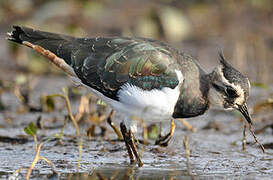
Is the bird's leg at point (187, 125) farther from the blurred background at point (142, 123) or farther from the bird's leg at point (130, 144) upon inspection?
the bird's leg at point (130, 144)

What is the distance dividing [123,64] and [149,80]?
35 cm

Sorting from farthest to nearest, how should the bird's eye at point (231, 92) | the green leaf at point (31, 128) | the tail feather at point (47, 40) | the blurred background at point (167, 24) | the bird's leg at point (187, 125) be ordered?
the blurred background at point (167, 24), the bird's leg at point (187, 125), the tail feather at point (47, 40), the bird's eye at point (231, 92), the green leaf at point (31, 128)

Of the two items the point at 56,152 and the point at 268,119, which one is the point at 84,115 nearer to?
the point at 56,152

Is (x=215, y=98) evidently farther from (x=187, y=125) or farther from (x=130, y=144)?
(x=187, y=125)

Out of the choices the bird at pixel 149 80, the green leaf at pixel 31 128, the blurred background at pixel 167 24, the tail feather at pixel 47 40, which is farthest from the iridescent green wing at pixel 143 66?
the blurred background at pixel 167 24

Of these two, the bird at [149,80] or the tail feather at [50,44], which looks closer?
the bird at [149,80]

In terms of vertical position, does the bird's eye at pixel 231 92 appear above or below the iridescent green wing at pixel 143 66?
below

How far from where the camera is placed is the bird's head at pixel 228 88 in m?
6.46

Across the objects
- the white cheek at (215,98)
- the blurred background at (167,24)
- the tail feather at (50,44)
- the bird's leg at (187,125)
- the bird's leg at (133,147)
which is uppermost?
the blurred background at (167,24)

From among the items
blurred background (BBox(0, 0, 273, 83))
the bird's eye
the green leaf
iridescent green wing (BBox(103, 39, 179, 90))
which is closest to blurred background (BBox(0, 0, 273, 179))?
blurred background (BBox(0, 0, 273, 83))

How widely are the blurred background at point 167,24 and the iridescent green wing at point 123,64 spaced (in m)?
4.29

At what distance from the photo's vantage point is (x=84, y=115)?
819 cm

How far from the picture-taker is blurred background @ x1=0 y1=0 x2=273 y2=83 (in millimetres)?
11492

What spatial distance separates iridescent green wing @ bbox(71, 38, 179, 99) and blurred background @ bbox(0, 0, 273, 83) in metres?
4.29
